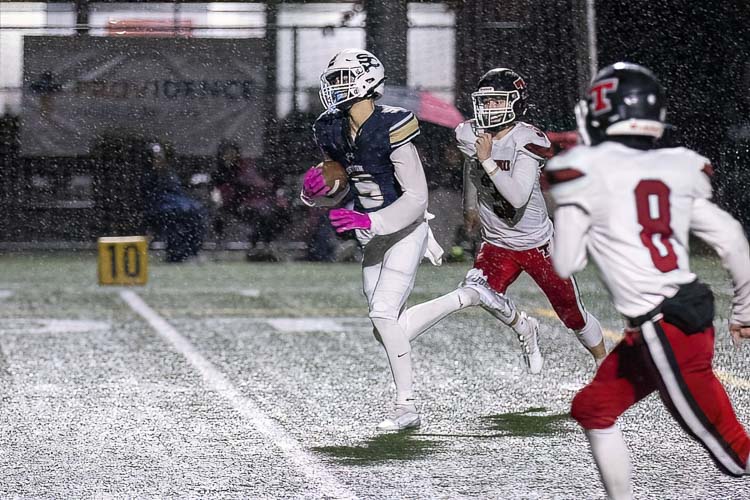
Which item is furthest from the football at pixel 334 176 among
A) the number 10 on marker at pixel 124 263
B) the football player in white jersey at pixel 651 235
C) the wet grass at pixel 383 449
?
the number 10 on marker at pixel 124 263

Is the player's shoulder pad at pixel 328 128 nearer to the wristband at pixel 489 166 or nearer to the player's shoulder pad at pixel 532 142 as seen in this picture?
the wristband at pixel 489 166

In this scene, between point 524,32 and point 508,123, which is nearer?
point 508,123

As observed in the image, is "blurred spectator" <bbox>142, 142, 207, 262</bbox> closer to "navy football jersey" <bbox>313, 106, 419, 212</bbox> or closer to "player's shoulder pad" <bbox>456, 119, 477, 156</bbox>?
"player's shoulder pad" <bbox>456, 119, 477, 156</bbox>

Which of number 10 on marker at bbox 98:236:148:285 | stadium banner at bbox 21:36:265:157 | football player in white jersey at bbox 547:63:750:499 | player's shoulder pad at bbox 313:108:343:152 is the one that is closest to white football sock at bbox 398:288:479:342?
player's shoulder pad at bbox 313:108:343:152

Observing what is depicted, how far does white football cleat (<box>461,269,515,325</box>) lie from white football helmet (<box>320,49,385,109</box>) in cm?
105

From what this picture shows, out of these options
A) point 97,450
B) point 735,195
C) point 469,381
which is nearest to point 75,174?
point 735,195

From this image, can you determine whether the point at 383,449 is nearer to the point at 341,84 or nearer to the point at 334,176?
the point at 334,176

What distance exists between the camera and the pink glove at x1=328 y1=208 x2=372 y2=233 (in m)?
4.98

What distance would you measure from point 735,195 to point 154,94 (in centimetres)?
692

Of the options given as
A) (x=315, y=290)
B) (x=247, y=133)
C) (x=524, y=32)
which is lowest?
(x=315, y=290)

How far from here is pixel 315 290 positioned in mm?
11859

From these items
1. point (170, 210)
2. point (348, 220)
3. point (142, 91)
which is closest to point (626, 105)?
point (348, 220)

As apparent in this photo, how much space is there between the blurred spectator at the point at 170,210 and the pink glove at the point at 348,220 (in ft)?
33.7

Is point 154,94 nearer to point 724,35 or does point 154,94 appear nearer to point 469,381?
point 724,35
